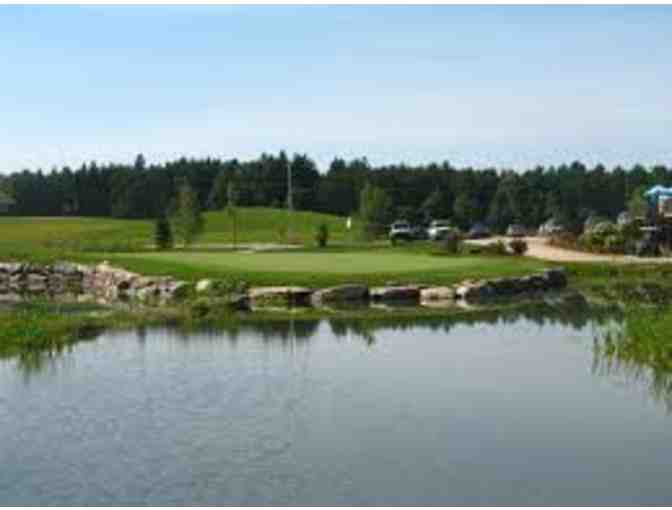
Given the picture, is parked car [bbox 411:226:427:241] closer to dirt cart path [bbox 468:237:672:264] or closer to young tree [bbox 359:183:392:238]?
young tree [bbox 359:183:392:238]

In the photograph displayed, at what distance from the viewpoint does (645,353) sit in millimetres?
24984

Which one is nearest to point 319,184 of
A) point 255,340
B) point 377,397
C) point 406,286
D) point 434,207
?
point 434,207

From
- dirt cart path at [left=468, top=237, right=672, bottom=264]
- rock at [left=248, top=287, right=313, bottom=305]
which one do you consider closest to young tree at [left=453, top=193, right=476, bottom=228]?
dirt cart path at [left=468, top=237, right=672, bottom=264]

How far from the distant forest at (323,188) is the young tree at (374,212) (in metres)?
35.3

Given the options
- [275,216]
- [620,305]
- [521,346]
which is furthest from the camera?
[275,216]

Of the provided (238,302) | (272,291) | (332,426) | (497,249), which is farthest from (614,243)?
(332,426)

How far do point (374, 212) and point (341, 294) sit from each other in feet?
131

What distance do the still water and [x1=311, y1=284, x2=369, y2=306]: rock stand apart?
40.9 ft

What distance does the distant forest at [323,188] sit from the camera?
125 metres

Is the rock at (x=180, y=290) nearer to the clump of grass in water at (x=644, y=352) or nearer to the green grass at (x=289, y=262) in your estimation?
the green grass at (x=289, y=262)

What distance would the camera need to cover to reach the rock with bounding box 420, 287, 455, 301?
4250 cm

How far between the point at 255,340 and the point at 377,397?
31.5ft

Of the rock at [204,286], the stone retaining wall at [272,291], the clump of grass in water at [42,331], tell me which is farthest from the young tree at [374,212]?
the clump of grass in water at [42,331]

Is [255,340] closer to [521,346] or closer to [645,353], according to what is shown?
[521,346]
